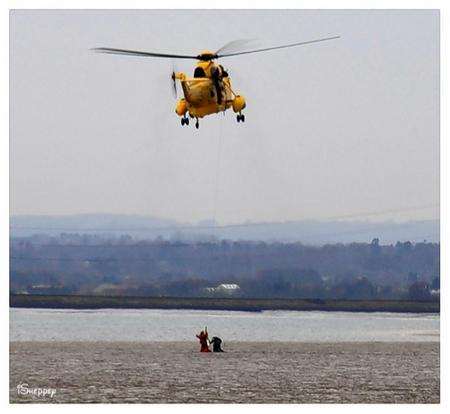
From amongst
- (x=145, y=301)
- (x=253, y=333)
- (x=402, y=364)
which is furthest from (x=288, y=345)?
(x=145, y=301)

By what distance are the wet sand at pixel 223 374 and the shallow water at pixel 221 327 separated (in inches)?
572

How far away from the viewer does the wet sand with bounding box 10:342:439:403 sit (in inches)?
2484

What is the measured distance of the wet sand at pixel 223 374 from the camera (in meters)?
63.1

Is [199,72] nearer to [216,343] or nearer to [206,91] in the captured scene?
[206,91]

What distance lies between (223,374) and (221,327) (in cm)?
5442

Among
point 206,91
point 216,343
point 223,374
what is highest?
point 206,91

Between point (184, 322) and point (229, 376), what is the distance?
2566 inches

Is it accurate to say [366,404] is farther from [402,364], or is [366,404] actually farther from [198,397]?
[402,364]

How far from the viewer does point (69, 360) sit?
2928 inches

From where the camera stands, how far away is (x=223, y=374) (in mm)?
69125

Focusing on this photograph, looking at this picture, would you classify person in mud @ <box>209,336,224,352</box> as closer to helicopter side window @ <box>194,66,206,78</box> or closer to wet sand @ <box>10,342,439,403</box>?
wet sand @ <box>10,342,439,403</box>

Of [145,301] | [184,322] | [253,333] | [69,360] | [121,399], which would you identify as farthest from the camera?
[145,301]

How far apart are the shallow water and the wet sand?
14541mm

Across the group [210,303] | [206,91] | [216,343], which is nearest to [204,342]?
[216,343]
